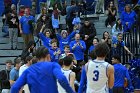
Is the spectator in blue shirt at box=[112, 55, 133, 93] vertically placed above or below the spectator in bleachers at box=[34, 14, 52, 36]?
below

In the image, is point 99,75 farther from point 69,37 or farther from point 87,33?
point 87,33

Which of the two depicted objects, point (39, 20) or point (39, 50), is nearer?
point (39, 50)

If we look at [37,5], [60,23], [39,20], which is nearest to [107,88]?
[39,20]

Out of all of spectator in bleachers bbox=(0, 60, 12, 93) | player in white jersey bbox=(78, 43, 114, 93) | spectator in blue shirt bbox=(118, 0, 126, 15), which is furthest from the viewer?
spectator in blue shirt bbox=(118, 0, 126, 15)

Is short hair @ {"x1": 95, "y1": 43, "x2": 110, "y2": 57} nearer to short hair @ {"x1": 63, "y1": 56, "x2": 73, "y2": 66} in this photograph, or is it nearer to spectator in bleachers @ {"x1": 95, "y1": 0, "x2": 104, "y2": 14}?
short hair @ {"x1": 63, "y1": 56, "x2": 73, "y2": 66}

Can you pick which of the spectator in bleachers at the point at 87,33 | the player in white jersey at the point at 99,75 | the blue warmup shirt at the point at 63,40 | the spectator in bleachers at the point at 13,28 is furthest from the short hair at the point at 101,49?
the spectator in bleachers at the point at 13,28

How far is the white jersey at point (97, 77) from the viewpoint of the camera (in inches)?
363

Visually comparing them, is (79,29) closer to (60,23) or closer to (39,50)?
(60,23)

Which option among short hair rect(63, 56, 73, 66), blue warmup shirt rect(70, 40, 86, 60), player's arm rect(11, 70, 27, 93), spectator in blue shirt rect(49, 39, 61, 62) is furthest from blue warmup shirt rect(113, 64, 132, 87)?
player's arm rect(11, 70, 27, 93)

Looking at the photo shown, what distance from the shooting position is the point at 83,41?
17766 mm

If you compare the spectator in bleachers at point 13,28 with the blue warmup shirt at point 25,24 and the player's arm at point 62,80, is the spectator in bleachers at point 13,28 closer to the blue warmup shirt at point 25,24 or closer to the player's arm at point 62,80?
the blue warmup shirt at point 25,24

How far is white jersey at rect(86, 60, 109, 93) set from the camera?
30.2 ft

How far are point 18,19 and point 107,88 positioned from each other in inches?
501

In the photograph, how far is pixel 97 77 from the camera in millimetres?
9266
